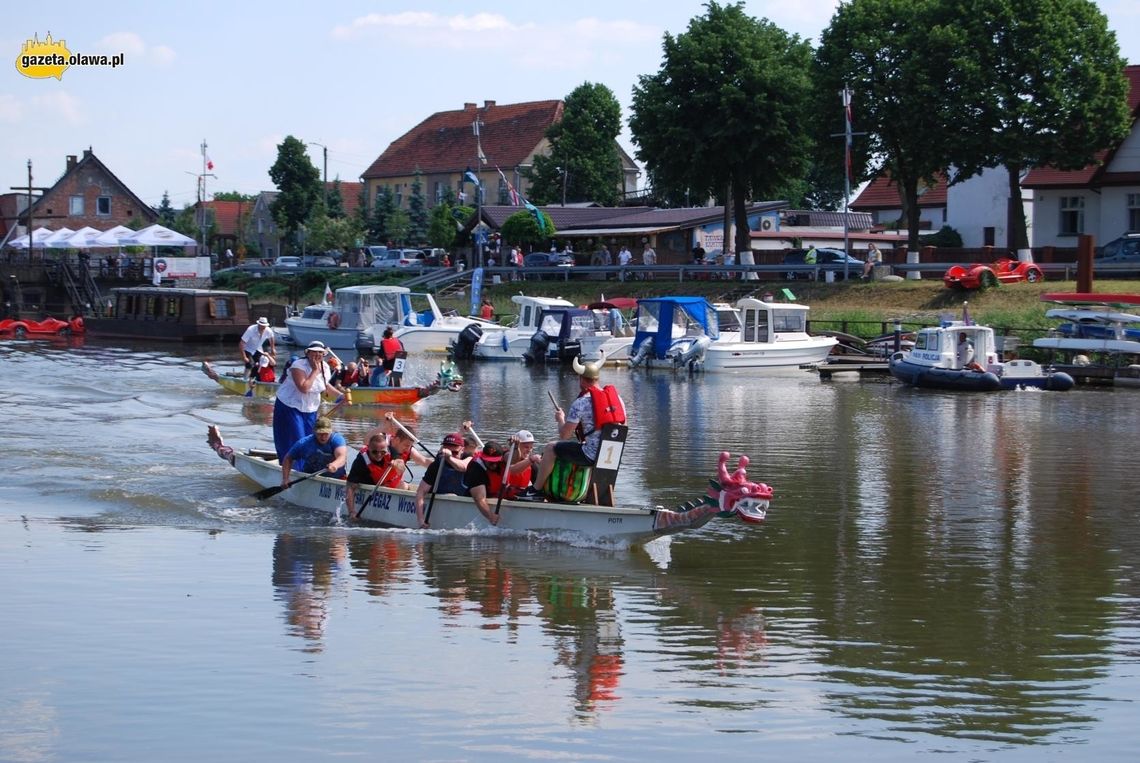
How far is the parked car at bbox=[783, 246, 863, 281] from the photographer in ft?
174

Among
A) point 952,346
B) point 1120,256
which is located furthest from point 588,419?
point 1120,256

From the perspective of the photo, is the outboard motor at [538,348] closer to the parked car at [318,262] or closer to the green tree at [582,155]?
the parked car at [318,262]

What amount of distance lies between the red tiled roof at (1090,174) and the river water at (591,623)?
3501cm

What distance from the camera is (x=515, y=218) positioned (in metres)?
72.6

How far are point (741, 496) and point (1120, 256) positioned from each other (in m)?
41.0

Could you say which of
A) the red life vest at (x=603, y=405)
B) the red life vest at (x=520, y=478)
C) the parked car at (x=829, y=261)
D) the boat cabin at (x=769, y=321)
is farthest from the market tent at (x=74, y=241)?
the red life vest at (x=603, y=405)

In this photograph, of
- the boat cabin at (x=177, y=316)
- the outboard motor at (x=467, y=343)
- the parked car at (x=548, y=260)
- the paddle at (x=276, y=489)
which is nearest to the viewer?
the paddle at (x=276, y=489)

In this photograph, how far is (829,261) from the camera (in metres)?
59.8

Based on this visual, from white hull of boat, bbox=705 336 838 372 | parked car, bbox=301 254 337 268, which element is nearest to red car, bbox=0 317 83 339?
parked car, bbox=301 254 337 268

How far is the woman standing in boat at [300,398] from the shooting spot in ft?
58.2

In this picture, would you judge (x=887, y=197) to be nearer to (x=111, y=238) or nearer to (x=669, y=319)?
(x=669, y=319)

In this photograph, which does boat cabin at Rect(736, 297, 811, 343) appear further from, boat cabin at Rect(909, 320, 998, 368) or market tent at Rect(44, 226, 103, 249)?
market tent at Rect(44, 226, 103, 249)

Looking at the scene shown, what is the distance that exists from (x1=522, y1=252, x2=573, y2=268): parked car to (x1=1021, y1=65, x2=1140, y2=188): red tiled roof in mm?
20691

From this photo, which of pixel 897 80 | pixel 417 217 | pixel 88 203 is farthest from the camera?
pixel 88 203
